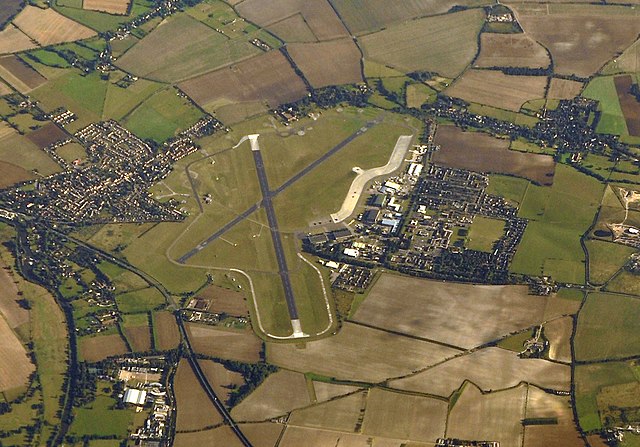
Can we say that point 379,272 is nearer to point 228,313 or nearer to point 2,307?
point 228,313

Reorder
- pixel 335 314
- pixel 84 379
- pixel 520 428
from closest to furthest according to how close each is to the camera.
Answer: pixel 520 428 < pixel 84 379 < pixel 335 314

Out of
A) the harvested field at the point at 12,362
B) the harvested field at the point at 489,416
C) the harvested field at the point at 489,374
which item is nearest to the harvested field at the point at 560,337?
the harvested field at the point at 489,374

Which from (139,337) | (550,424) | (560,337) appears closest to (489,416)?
(550,424)

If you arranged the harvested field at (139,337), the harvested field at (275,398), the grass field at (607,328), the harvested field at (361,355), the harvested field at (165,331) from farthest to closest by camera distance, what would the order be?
the harvested field at (165,331), the harvested field at (139,337), the grass field at (607,328), the harvested field at (361,355), the harvested field at (275,398)

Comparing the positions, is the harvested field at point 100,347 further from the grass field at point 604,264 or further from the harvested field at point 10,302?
the grass field at point 604,264

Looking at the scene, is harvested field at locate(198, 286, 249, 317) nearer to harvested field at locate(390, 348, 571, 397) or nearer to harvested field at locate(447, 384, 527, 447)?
harvested field at locate(390, 348, 571, 397)

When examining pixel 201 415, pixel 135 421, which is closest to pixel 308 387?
pixel 201 415
